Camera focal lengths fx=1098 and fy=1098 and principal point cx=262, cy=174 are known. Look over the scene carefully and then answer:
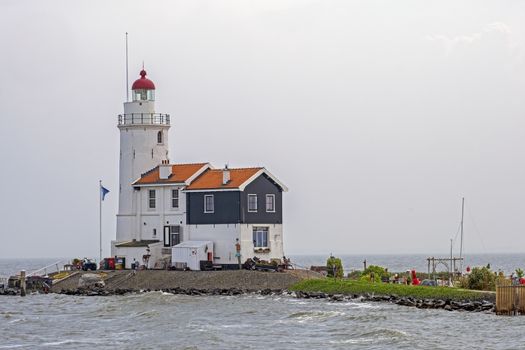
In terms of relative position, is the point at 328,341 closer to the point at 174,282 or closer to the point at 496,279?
→ the point at 496,279

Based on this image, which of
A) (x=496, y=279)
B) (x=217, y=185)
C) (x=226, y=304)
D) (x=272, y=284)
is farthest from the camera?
(x=217, y=185)

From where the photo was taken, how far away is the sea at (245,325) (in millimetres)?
37312

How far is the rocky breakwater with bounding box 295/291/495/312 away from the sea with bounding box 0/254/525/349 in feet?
2.00

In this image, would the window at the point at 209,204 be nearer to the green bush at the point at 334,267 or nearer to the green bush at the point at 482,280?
the green bush at the point at 334,267

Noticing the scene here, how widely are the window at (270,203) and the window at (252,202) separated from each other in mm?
941

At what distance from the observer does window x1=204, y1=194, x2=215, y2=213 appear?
59469 millimetres

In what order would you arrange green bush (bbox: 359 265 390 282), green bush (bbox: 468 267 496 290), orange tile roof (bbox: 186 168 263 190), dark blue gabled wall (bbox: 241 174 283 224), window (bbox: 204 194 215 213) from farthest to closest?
1. window (bbox: 204 194 215 213)
2. orange tile roof (bbox: 186 168 263 190)
3. dark blue gabled wall (bbox: 241 174 283 224)
4. green bush (bbox: 359 265 390 282)
5. green bush (bbox: 468 267 496 290)

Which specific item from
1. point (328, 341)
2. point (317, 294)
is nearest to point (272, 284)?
point (317, 294)

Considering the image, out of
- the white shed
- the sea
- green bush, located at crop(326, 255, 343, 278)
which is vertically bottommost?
the sea

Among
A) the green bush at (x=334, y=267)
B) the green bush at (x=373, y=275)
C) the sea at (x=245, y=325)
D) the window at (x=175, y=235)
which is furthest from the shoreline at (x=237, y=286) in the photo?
the window at (x=175, y=235)

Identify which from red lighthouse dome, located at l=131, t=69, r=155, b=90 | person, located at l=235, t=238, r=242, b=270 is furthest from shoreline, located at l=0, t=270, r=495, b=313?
red lighthouse dome, located at l=131, t=69, r=155, b=90

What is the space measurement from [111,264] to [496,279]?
23601 mm

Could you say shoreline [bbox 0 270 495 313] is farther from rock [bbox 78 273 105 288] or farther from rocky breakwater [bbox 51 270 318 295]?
rock [bbox 78 273 105 288]

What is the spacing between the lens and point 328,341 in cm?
3759
